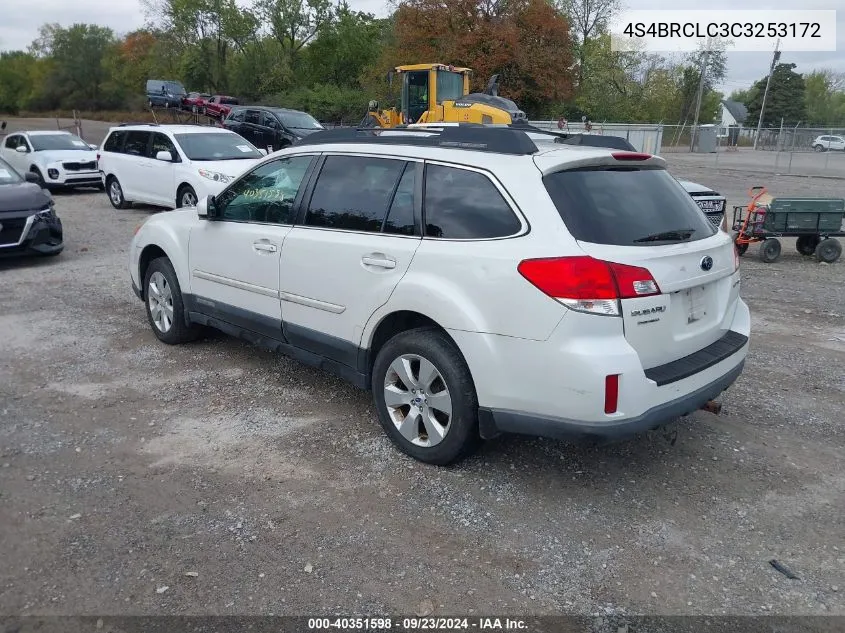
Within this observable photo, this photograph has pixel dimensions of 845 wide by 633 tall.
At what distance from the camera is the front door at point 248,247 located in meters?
4.86

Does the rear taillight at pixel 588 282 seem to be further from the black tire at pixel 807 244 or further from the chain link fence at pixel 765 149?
the chain link fence at pixel 765 149

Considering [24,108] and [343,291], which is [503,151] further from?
[24,108]

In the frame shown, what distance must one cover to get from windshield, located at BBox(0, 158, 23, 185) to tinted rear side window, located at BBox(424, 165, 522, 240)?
26.1ft

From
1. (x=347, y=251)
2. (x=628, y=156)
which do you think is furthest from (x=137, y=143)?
(x=628, y=156)

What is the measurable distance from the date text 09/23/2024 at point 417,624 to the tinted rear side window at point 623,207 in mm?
1768

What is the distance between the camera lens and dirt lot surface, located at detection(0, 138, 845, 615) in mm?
3039

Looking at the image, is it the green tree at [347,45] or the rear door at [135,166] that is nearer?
the rear door at [135,166]

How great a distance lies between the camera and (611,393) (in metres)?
3.31

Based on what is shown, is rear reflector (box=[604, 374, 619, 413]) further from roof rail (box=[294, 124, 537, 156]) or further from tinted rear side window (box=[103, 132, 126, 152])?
tinted rear side window (box=[103, 132, 126, 152])

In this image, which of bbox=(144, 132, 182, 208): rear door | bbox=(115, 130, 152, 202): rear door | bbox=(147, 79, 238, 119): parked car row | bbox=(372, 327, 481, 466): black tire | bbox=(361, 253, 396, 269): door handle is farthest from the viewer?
bbox=(147, 79, 238, 119): parked car row

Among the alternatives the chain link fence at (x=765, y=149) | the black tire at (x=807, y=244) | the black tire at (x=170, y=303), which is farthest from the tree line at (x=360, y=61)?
the black tire at (x=170, y=303)

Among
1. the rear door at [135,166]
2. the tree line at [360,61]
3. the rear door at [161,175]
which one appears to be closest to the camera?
the rear door at [161,175]

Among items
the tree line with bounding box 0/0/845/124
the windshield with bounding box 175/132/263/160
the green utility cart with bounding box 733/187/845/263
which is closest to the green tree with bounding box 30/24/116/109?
the tree line with bounding box 0/0/845/124

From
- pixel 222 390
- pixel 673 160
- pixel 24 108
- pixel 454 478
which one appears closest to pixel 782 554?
pixel 454 478
